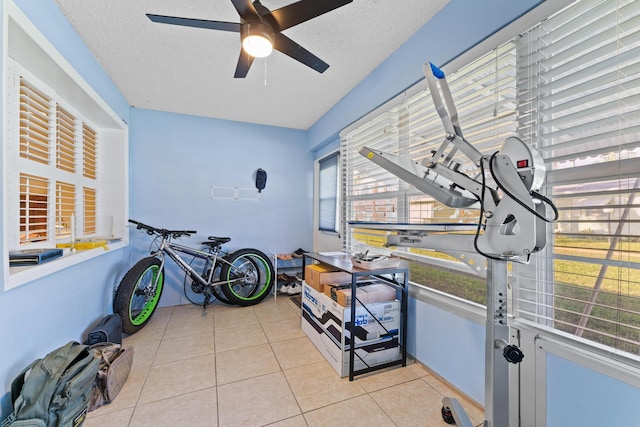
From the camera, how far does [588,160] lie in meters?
1.15

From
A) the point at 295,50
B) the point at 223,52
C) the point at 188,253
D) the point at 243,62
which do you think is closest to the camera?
the point at 295,50

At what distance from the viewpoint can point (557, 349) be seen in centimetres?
121

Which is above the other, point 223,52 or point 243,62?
point 223,52

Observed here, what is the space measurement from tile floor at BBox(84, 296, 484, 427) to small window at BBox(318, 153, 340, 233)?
169 centimetres

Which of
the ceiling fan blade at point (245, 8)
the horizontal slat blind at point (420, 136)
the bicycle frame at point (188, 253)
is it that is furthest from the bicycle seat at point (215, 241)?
the ceiling fan blade at point (245, 8)

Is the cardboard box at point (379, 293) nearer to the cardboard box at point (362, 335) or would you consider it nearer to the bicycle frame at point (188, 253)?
the cardboard box at point (362, 335)

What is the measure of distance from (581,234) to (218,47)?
8.85 ft

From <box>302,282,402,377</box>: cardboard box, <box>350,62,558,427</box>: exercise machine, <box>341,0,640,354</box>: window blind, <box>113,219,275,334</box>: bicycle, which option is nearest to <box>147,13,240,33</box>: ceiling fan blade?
<box>350,62,558,427</box>: exercise machine

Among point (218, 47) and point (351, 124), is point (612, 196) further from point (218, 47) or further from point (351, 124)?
point (218, 47)

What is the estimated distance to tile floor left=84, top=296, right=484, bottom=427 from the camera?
1541 mm

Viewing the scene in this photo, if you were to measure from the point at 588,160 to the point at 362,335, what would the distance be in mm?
1653

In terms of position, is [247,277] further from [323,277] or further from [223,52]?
[223,52]

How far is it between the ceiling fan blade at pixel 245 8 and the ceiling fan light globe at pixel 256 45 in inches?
4.0

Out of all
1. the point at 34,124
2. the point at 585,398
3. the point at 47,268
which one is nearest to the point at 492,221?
the point at 585,398
